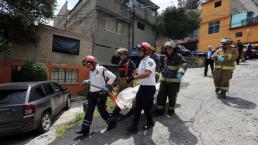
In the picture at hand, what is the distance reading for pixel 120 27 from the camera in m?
25.7

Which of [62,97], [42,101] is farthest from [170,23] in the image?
[42,101]

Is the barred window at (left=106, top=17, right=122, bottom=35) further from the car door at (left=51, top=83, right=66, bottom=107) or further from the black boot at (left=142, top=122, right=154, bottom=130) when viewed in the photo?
the black boot at (left=142, top=122, right=154, bottom=130)

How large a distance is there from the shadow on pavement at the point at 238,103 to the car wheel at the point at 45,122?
5.15 metres

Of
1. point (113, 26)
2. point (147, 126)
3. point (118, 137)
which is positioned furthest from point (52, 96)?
point (113, 26)

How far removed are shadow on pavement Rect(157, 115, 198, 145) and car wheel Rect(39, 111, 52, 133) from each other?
335cm

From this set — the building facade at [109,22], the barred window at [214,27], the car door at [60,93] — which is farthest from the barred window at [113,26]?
the car door at [60,93]

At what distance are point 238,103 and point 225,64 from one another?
1257 millimetres

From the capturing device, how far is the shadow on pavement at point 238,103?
6.87 metres

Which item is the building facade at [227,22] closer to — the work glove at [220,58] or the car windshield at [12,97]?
the work glove at [220,58]

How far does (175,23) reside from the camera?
3098 cm

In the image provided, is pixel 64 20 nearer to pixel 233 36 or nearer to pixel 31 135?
pixel 233 36

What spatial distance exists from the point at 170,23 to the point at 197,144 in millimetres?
27275

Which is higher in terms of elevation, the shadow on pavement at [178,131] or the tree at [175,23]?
the tree at [175,23]

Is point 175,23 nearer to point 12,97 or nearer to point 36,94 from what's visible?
point 36,94
